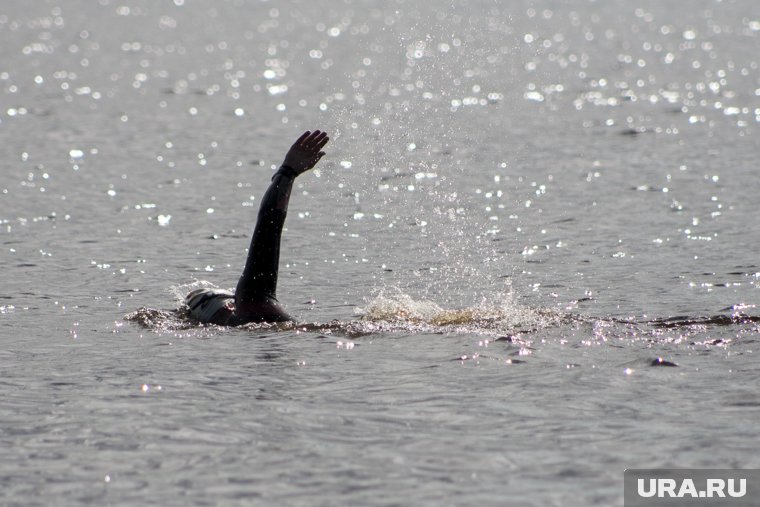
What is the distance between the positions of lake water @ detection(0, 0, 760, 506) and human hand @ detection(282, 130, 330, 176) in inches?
77.3

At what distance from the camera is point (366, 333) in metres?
14.1

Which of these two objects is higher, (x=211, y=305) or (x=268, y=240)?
(x=268, y=240)

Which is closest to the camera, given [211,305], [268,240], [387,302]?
[268,240]

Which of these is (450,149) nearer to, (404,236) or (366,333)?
(404,236)

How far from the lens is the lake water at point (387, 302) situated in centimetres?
964

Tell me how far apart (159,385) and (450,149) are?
24.0 metres

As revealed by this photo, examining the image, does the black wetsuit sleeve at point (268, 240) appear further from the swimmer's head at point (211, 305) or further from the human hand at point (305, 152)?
the swimmer's head at point (211, 305)

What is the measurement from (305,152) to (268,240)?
122cm

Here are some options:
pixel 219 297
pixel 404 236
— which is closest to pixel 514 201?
pixel 404 236

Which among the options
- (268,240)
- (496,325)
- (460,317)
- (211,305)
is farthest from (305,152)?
(496,325)

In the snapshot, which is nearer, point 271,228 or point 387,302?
point 271,228

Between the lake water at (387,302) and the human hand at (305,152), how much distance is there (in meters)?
1.96

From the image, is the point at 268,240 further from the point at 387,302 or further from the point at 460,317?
the point at 460,317

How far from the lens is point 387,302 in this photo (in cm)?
1564
